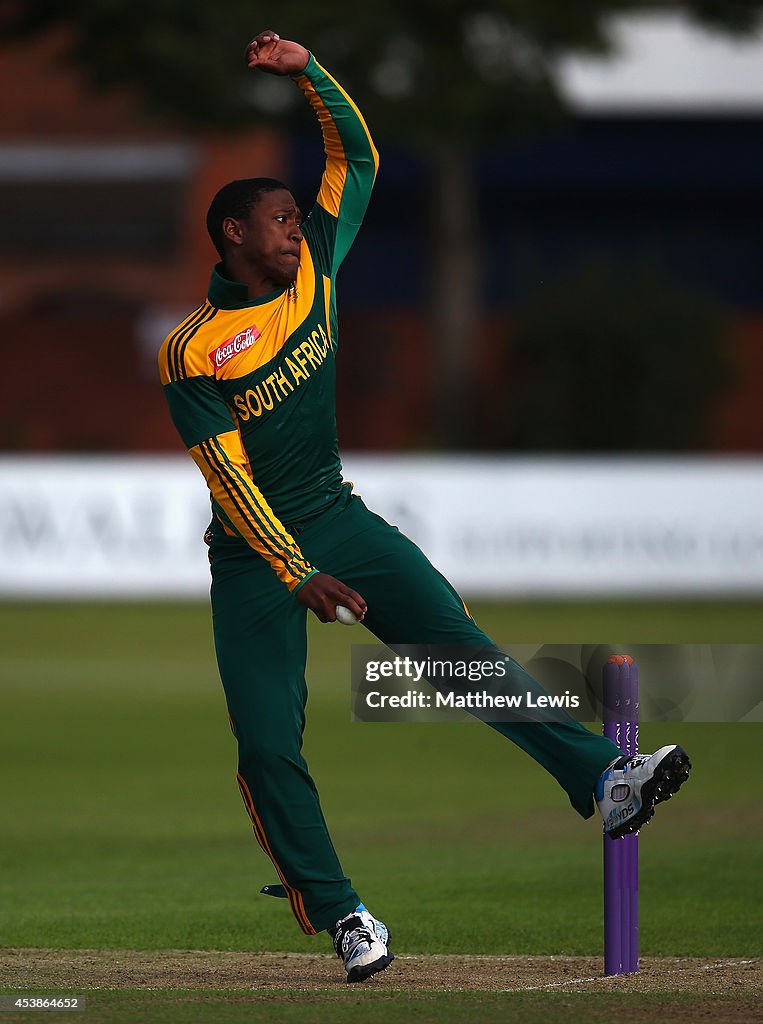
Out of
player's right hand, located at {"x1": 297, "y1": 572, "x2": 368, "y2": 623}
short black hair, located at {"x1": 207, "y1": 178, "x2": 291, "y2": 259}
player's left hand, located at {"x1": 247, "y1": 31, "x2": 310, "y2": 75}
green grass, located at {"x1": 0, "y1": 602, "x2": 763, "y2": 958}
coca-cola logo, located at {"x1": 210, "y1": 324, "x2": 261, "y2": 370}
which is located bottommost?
→ green grass, located at {"x1": 0, "y1": 602, "x2": 763, "y2": 958}

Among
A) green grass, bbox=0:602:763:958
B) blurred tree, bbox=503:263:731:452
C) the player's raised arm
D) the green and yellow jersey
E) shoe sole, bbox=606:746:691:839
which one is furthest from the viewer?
blurred tree, bbox=503:263:731:452

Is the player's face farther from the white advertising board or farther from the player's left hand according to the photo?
the white advertising board

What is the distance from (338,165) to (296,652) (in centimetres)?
159

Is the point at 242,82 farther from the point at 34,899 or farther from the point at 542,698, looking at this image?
the point at 542,698

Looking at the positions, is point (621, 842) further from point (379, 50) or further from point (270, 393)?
point (379, 50)

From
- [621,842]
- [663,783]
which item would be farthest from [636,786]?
[621,842]

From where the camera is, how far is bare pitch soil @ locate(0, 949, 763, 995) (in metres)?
5.80

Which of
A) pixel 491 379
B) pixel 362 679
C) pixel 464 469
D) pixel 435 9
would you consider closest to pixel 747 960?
pixel 362 679

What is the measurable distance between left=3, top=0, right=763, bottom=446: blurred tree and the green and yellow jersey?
817 inches

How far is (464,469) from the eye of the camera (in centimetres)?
2123

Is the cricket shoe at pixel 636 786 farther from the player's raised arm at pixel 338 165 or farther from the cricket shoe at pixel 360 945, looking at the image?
the player's raised arm at pixel 338 165

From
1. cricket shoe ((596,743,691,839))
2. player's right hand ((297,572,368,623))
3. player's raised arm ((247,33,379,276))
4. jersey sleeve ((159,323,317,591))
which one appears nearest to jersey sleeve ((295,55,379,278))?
player's raised arm ((247,33,379,276))

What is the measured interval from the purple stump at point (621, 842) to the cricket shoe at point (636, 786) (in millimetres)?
146

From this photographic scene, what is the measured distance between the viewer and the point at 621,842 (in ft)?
18.5
